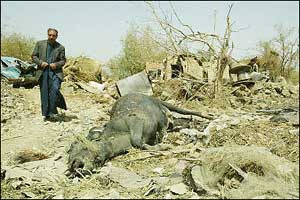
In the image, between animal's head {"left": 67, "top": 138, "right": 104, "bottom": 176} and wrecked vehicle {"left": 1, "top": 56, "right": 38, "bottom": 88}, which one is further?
wrecked vehicle {"left": 1, "top": 56, "right": 38, "bottom": 88}

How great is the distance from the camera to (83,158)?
422 centimetres

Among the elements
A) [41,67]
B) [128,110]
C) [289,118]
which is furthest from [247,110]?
[41,67]

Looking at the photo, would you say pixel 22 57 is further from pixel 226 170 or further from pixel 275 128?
pixel 226 170

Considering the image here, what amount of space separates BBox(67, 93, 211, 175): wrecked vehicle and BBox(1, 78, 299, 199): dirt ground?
0.13m

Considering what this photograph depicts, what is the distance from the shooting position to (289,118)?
5.83m

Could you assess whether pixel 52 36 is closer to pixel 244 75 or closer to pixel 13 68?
pixel 13 68

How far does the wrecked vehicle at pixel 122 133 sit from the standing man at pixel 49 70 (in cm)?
129

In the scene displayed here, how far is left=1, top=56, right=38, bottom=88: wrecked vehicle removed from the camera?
9651 millimetres

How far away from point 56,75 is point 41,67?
274 millimetres

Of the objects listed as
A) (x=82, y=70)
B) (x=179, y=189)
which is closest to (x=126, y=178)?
(x=179, y=189)

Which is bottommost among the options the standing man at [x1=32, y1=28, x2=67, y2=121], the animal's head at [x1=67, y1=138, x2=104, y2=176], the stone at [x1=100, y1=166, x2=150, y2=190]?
the stone at [x1=100, y1=166, x2=150, y2=190]

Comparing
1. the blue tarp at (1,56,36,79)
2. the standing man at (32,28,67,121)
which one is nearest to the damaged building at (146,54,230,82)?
the blue tarp at (1,56,36,79)

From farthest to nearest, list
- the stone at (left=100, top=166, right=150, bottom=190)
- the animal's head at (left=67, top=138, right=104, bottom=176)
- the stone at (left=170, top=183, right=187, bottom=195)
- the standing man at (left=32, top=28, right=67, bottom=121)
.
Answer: the standing man at (left=32, top=28, right=67, bottom=121)
the animal's head at (left=67, top=138, right=104, bottom=176)
the stone at (left=100, top=166, right=150, bottom=190)
the stone at (left=170, top=183, right=187, bottom=195)

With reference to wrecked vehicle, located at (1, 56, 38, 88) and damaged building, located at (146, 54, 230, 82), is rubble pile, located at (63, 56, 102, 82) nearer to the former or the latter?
wrecked vehicle, located at (1, 56, 38, 88)
